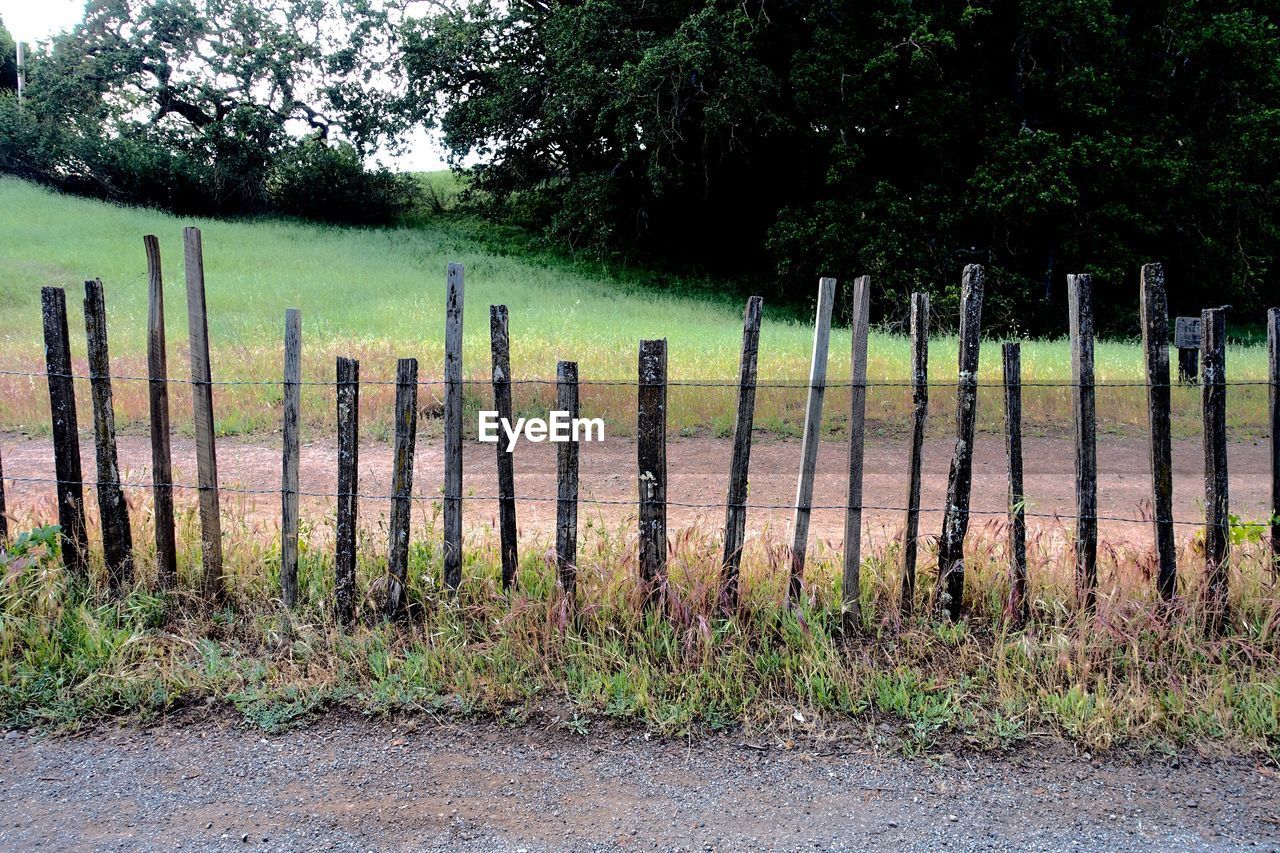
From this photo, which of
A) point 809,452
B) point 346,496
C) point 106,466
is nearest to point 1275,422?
point 809,452

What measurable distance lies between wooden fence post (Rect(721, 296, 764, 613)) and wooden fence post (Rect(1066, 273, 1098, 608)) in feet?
5.16

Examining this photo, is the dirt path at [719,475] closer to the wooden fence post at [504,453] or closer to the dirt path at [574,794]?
the wooden fence post at [504,453]

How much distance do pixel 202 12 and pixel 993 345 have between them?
32007 mm

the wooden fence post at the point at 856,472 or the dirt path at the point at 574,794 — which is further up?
the wooden fence post at the point at 856,472

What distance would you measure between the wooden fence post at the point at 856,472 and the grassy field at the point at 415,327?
1478mm

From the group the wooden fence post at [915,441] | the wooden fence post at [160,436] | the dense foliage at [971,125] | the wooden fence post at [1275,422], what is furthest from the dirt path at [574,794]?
the dense foliage at [971,125]

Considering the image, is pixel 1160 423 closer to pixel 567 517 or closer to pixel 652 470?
pixel 652 470

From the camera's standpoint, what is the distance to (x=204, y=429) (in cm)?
496

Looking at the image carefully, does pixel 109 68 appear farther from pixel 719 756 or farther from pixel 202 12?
pixel 719 756

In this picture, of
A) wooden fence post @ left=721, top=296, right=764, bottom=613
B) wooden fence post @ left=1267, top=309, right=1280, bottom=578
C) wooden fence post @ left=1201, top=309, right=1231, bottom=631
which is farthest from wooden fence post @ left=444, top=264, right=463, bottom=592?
wooden fence post @ left=1267, top=309, right=1280, bottom=578

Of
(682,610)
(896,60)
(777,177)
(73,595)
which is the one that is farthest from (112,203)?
(682,610)

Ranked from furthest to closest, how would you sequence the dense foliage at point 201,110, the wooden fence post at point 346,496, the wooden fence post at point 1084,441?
1. the dense foliage at point 201,110
2. the wooden fence post at point 346,496
3. the wooden fence post at point 1084,441

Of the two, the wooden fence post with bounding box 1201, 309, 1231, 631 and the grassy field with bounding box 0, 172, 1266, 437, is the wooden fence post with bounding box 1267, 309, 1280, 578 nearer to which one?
the wooden fence post with bounding box 1201, 309, 1231, 631

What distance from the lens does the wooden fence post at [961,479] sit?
15.0 ft
